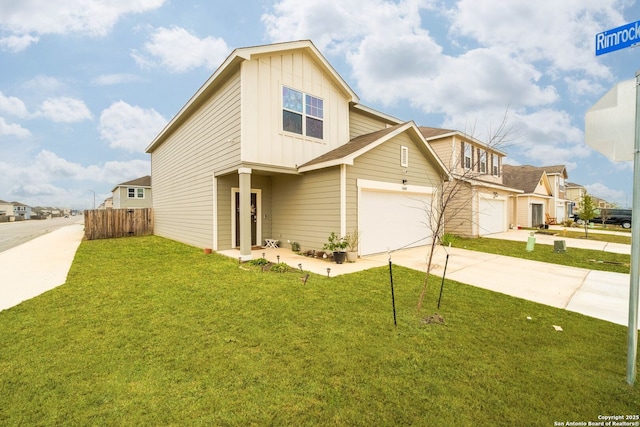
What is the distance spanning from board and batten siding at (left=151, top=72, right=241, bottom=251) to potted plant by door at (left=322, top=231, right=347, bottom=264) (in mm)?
4111

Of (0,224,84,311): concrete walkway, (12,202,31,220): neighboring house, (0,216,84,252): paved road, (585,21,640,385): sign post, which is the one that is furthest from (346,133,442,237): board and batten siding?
(12,202,31,220): neighboring house

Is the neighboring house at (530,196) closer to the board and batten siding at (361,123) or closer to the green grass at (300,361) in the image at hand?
the board and batten siding at (361,123)

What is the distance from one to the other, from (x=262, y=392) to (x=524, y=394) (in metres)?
2.50

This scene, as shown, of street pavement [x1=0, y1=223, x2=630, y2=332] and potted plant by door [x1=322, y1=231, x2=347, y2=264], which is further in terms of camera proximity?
potted plant by door [x1=322, y1=231, x2=347, y2=264]

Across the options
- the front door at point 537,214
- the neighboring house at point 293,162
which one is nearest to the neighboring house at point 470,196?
the neighboring house at point 293,162

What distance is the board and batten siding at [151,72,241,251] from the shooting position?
9.70 metres

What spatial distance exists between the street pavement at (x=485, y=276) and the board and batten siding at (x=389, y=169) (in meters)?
2.27

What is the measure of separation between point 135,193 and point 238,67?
106 feet

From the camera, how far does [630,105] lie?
2.74 meters

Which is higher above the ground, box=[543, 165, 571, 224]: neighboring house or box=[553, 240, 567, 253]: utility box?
box=[543, 165, 571, 224]: neighboring house

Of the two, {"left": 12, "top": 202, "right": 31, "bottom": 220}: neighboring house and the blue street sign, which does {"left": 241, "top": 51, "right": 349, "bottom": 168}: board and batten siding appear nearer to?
the blue street sign

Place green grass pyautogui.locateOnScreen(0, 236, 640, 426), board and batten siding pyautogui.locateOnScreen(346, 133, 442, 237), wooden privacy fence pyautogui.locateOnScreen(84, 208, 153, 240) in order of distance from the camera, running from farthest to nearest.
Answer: wooden privacy fence pyautogui.locateOnScreen(84, 208, 153, 240) < board and batten siding pyautogui.locateOnScreen(346, 133, 442, 237) < green grass pyautogui.locateOnScreen(0, 236, 640, 426)

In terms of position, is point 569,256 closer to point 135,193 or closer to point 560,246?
point 560,246

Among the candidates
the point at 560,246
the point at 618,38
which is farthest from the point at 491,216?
the point at 618,38
